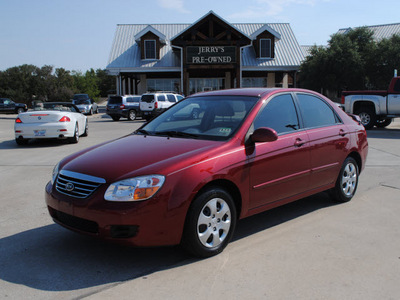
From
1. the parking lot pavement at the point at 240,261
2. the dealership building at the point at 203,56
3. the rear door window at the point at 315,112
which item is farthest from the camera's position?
the dealership building at the point at 203,56

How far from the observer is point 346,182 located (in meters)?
5.70

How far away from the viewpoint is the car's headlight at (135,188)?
3453 millimetres

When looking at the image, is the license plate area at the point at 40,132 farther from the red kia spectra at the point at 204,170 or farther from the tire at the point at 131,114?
the tire at the point at 131,114

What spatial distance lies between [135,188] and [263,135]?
1.45m

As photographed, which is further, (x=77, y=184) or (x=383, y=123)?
(x=383, y=123)

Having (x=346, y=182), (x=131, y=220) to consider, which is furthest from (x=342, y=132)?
(x=131, y=220)

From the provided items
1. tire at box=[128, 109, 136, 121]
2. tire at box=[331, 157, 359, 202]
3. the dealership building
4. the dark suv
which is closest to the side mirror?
tire at box=[331, 157, 359, 202]

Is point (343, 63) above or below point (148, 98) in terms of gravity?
above

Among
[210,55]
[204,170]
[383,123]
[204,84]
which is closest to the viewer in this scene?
[204,170]

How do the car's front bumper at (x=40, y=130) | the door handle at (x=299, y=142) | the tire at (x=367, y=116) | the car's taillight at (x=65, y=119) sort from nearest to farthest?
the door handle at (x=299, y=142), the car's front bumper at (x=40, y=130), the car's taillight at (x=65, y=119), the tire at (x=367, y=116)

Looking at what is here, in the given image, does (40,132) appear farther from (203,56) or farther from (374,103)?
(203,56)

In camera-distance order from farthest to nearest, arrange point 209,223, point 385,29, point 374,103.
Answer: point 385,29, point 374,103, point 209,223

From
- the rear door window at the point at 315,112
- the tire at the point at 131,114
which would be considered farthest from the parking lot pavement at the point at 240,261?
the tire at the point at 131,114

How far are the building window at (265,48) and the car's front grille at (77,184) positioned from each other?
32906 millimetres
